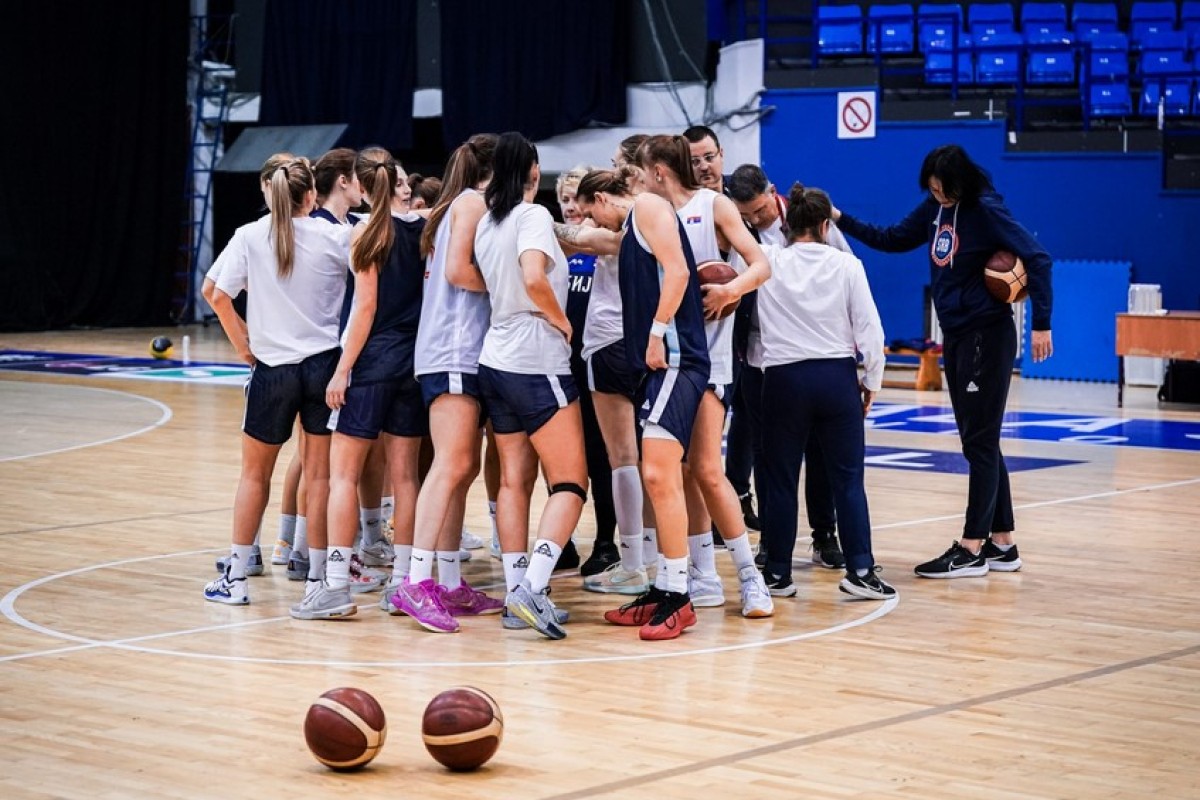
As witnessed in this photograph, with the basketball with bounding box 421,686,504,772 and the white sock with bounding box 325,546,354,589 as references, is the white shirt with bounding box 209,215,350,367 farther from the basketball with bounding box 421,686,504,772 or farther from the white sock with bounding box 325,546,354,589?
the basketball with bounding box 421,686,504,772

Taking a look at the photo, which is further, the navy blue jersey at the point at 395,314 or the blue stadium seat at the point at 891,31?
the blue stadium seat at the point at 891,31

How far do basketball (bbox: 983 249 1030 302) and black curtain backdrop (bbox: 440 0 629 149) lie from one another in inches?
624

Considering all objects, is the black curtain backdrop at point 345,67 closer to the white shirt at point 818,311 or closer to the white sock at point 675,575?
the white shirt at point 818,311

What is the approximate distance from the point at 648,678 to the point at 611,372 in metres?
1.69

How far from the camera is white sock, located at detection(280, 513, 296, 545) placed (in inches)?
319

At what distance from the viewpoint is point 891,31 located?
2127 cm

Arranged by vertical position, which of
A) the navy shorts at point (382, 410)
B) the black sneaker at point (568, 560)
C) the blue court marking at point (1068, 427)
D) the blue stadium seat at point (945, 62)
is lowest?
the blue court marking at point (1068, 427)

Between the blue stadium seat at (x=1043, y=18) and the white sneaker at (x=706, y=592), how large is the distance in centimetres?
1493

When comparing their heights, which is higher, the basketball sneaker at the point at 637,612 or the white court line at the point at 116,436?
the basketball sneaker at the point at 637,612

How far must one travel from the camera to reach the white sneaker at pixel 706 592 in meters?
7.14

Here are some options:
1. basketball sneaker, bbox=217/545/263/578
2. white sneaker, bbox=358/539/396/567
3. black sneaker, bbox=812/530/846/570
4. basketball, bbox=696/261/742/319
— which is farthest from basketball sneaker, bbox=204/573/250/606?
black sneaker, bbox=812/530/846/570

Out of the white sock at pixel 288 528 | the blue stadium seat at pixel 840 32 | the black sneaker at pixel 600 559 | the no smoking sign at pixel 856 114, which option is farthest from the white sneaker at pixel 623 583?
the blue stadium seat at pixel 840 32

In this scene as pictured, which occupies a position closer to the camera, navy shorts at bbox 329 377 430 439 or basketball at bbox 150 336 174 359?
navy shorts at bbox 329 377 430 439

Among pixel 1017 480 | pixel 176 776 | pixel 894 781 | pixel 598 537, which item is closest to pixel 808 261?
pixel 598 537
